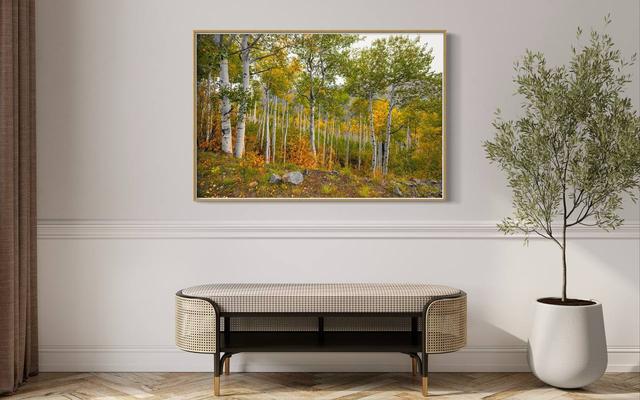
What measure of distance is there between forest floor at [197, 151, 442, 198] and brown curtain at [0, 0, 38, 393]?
3.30ft

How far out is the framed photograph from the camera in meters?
3.89

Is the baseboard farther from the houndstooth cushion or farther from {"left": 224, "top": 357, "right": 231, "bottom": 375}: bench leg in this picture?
the houndstooth cushion

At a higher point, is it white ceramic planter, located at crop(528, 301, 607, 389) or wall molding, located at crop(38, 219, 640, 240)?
wall molding, located at crop(38, 219, 640, 240)

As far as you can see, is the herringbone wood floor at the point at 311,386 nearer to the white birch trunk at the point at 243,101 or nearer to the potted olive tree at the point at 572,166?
the potted olive tree at the point at 572,166

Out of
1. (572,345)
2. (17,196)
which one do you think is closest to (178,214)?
(17,196)

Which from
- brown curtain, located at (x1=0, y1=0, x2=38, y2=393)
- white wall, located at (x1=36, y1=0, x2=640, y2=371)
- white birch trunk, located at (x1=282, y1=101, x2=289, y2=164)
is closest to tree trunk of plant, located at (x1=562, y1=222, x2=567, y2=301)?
white wall, located at (x1=36, y1=0, x2=640, y2=371)

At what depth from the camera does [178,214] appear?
390cm

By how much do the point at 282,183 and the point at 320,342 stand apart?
3.30ft

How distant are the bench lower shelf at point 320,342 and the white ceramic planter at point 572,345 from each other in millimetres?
701

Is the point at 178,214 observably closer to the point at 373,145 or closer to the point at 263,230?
the point at 263,230

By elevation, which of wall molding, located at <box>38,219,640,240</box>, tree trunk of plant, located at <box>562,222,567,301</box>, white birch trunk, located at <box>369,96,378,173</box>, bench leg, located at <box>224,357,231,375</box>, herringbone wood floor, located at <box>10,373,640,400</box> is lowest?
herringbone wood floor, located at <box>10,373,640,400</box>

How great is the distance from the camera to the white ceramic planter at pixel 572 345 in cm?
339

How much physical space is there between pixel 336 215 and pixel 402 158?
0.54m

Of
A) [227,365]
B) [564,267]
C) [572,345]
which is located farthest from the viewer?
[227,365]
